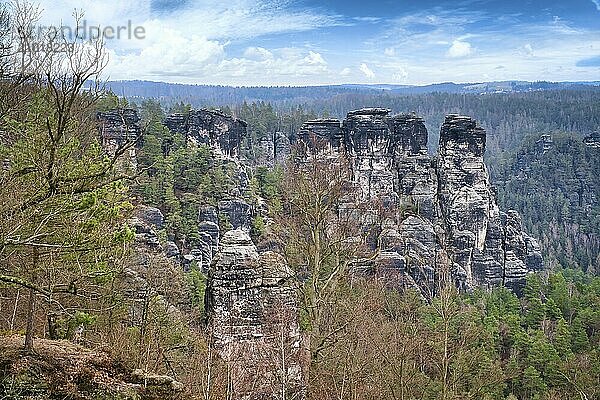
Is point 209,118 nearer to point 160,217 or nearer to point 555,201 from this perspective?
point 160,217

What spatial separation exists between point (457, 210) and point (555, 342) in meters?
20.0

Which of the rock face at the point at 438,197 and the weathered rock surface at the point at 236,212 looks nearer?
the weathered rock surface at the point at 236,212

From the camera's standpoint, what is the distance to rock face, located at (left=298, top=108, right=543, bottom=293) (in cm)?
3838

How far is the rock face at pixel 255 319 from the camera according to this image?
1032cm

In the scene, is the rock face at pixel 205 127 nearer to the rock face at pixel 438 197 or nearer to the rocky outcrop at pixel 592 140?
the rock face at pixel 438 197

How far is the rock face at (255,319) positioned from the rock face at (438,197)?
23.3m

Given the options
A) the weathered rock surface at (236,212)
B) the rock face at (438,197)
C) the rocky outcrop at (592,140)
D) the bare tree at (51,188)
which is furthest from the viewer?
the rocky outcrop at (592,140)

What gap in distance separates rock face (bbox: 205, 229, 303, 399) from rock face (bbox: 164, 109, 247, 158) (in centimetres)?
3711

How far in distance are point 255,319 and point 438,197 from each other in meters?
35.3

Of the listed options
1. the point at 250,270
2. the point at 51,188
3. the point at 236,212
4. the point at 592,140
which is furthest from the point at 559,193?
the point at 51,188

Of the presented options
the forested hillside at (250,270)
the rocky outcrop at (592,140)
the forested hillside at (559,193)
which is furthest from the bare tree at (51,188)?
the rocky outcrop at (592,140)

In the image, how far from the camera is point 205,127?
48719 millimetres

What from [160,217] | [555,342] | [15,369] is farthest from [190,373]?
[160,217]

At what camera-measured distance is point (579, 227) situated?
7612 centimetres
